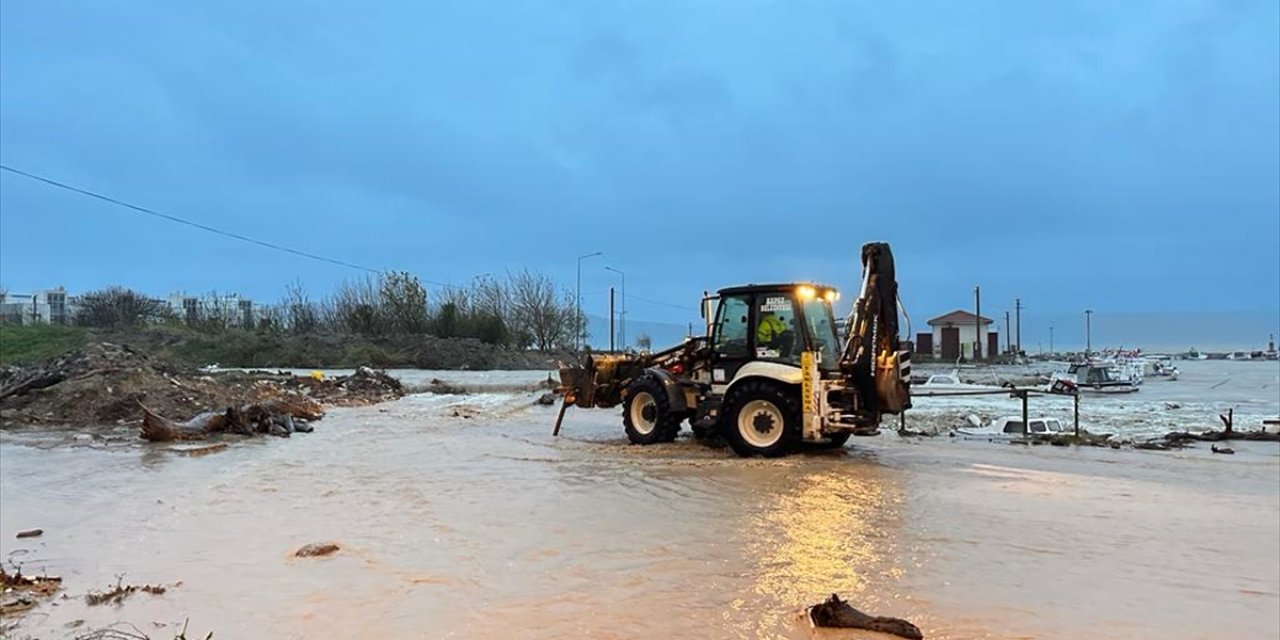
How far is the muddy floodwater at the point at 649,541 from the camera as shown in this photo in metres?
5.72

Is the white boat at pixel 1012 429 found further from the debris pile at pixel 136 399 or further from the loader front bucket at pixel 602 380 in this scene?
the debris pile at pixel 136 399

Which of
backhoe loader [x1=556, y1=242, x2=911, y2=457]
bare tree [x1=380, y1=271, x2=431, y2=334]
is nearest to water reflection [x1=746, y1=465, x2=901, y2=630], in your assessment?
backhoe loader [x1=556, y1=242, x2=911, y2=457]

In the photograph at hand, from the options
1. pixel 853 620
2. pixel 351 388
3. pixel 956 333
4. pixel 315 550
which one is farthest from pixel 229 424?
pixel 956 333

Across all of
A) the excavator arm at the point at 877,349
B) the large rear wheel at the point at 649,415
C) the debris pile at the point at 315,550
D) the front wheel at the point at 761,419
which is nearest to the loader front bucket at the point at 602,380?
the large rear wheel at the point at 649,415

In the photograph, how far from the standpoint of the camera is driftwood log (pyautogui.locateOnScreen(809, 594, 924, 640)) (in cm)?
508

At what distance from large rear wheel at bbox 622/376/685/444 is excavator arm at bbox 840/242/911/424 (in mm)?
2953

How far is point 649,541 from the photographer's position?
7.92 m

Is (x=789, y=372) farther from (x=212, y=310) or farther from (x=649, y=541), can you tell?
(x=212, y=310)

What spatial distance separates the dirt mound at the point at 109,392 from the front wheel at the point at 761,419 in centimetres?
1203

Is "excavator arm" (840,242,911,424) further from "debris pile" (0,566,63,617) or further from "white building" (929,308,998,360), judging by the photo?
"white building" (929,308,998,360)

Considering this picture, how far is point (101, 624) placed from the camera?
5.62m

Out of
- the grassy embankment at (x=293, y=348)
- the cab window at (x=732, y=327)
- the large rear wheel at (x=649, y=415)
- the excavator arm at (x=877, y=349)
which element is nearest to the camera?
the excavator arm at (x=877, y=349)

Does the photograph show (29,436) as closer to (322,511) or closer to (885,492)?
(322,511)

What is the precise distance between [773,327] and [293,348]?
149 feet
